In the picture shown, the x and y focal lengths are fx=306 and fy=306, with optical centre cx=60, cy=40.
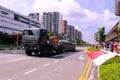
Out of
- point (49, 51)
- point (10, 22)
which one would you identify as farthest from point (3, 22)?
point (49, 51)

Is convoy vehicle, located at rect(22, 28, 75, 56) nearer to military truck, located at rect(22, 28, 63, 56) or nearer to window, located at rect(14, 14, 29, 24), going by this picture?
military truck, located at rect(22, 28, 63, 56)

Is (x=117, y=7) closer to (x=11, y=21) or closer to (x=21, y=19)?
(x=11, y=21)

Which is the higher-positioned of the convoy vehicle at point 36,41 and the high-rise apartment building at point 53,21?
the high-rise apartment building at point 53,21

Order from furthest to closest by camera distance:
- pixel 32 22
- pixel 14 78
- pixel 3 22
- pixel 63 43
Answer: pixel 32 22
pixel 3 22
pixel 63 43
pixel 14 78

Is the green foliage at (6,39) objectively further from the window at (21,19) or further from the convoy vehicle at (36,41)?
the convoy vehicle at (36,41)

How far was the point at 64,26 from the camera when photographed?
19612cm

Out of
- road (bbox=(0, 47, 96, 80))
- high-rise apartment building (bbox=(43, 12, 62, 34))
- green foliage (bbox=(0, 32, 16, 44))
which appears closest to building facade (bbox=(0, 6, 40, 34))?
green foliage (bbox=(0, 32, 16, 44))

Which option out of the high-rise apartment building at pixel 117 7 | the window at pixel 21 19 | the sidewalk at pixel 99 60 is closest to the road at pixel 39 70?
the sidewalk at pixel 99 60

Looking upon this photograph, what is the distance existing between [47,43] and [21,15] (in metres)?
118

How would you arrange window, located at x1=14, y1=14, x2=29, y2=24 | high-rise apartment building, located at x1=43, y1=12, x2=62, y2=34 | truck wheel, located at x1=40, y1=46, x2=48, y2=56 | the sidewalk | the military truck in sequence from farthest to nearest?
1. high-rise apartment building, located at x1=43, y1=12, x2=62, y2=34
2. window, located at x1=14, y1=14, x2=29, y2=24
3. truck wheel, located at x1=40, y1=46, x2=48, y2=56
4. the military truck
5. the sidewalk

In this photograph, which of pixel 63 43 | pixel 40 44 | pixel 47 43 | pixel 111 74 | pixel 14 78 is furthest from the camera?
pixel 63 43

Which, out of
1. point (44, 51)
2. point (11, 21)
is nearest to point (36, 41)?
point (44, 51)

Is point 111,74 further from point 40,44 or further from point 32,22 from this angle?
point 32,22

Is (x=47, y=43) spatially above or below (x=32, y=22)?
below
